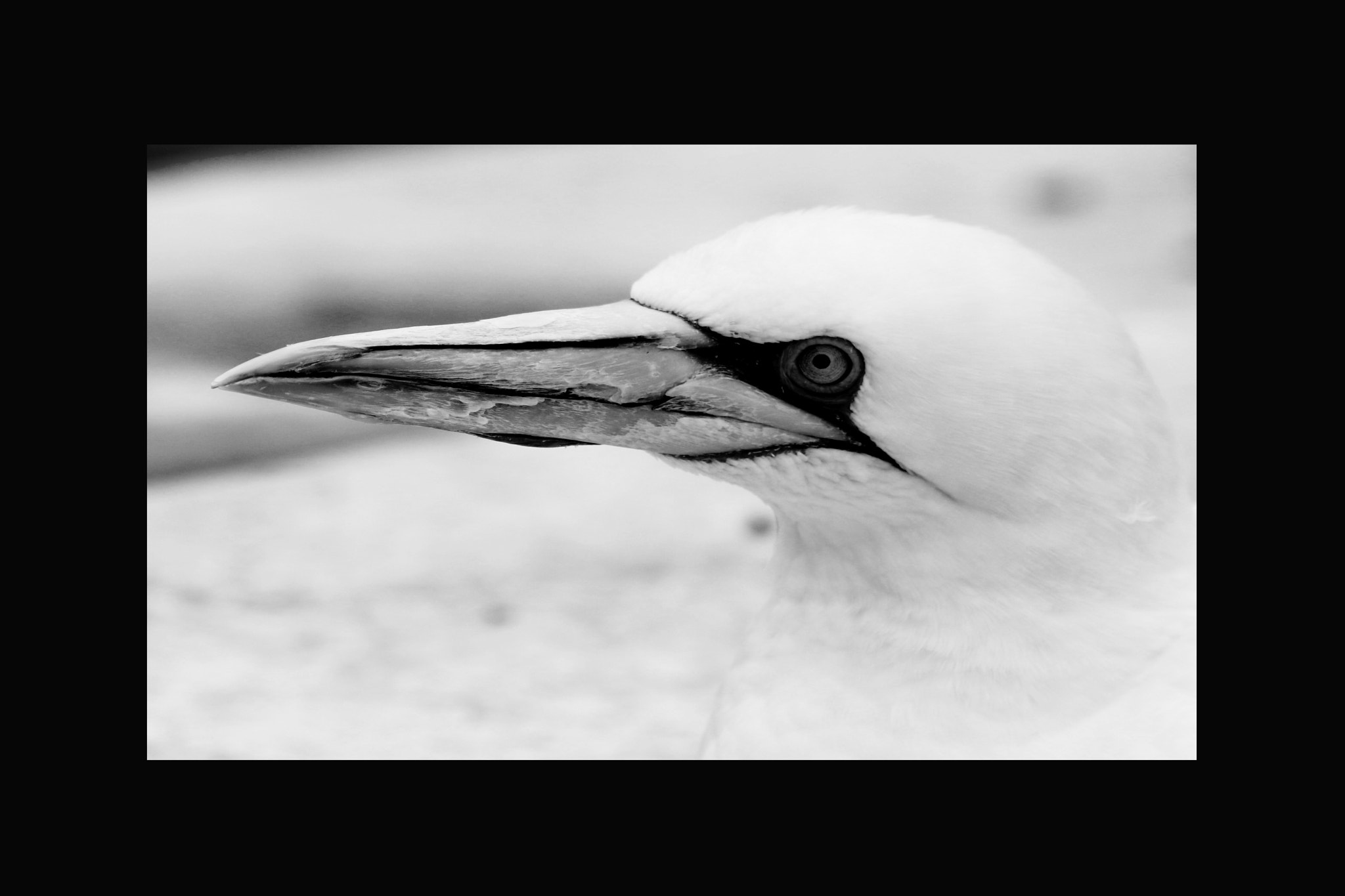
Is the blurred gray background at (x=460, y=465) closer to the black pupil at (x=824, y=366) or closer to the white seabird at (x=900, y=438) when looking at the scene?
the white seabird at (x=900, y=438)

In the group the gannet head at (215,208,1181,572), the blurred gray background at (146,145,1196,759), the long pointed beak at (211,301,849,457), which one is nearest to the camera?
the gannet head at (215,208,1181,572)

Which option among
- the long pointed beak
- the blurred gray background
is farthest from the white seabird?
the blurred gray background

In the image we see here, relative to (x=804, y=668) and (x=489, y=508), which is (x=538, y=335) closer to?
(x=804, y=668)

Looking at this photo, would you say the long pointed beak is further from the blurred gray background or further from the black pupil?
the blurred gray background

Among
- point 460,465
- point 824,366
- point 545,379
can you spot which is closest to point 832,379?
point 824,366

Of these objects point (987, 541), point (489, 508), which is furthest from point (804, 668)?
point (489, 508)

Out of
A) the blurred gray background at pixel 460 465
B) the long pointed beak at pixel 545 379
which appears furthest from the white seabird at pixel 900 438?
the blurred gray background at pixel 460 465

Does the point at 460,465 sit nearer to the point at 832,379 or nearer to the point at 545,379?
the point at 545,379
